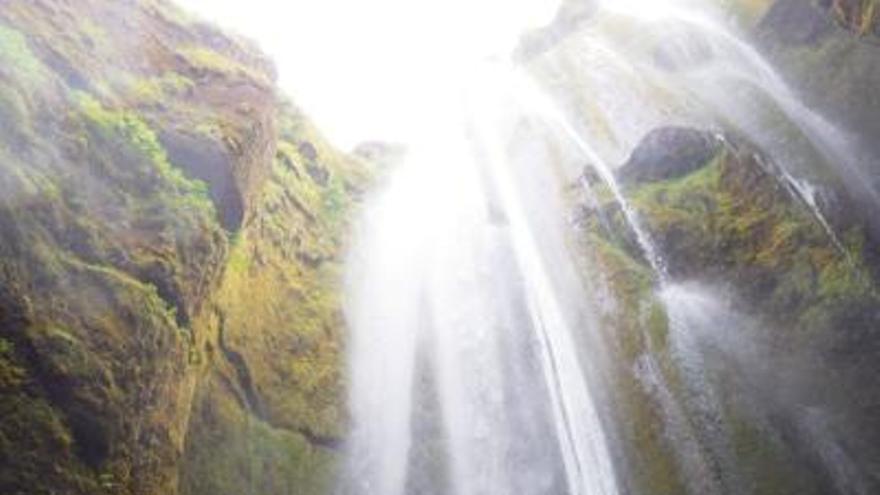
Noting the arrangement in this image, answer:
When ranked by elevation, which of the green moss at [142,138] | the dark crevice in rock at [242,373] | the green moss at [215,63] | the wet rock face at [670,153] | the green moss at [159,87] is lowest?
the dark crevice in rock at [242,373]

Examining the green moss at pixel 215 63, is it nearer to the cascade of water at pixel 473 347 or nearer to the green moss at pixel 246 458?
the cascade of water at pixel 473 347

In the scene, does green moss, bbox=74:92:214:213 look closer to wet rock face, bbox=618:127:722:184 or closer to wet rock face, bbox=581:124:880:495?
wet rock face, bbox=581:124:880:495

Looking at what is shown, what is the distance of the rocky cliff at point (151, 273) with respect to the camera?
47.8ft

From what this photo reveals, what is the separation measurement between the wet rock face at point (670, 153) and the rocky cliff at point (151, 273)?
12.8 meters

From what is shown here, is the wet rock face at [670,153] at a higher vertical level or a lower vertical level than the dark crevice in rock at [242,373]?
higher

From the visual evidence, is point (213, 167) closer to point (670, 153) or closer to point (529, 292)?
point (529, 292)

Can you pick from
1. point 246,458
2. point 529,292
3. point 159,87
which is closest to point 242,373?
point 246,458

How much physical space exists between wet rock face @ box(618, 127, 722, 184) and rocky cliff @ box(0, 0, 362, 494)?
12778mm

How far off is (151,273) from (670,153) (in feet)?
73.3

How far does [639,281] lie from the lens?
98.1 feet

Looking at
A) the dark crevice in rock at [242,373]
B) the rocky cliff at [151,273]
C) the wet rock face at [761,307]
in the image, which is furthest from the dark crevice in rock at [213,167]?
the wet rock face at [761,307]

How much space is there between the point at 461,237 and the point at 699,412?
13764mm

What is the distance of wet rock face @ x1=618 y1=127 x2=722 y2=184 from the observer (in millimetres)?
33906

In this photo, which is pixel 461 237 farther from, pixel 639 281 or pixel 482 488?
pixel 482 488
